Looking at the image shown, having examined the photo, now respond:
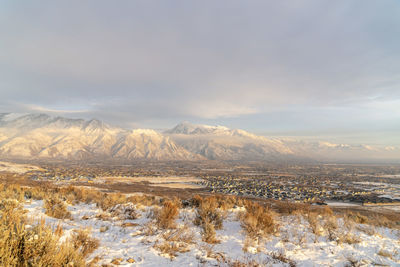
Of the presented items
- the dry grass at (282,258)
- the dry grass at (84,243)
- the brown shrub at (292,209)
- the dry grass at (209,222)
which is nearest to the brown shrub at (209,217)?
the dry grass at (209,222)

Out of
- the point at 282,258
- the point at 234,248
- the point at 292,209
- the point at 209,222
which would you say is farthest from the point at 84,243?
the point at 292,209

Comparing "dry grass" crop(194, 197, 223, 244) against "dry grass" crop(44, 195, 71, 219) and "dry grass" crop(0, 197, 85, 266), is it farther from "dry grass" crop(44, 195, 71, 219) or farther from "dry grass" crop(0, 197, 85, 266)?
"dry grass" crop(44, 195, 71, 219)

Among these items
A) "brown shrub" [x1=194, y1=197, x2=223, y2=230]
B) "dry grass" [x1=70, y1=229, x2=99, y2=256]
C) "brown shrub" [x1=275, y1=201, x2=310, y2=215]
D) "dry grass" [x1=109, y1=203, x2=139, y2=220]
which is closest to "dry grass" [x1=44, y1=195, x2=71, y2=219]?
"dry grass" [x1=109, y1=203, x2=139, y2=220]

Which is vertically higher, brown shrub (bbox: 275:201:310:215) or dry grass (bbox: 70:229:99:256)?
dry grass (bbox: 70:229:99:256)

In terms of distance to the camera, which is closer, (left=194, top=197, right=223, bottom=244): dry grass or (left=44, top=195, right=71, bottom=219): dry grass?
(left=194, top=197, right=223, bottom=244): dry grass

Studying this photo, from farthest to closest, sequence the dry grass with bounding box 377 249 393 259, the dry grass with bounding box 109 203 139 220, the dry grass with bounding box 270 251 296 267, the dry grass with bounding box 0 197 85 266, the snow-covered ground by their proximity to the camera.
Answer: the dry grass with bounding box 109 203 139 220 → the dry grass with bounding box 377 249 393 259 → the dry grass with bounding box 270 251 296 267 → the snow-covered ground → the dry grass with bounding box 0 197 85 266

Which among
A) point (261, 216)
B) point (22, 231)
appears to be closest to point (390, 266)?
point (261, 216)

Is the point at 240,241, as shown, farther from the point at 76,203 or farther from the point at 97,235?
the point at 76,203

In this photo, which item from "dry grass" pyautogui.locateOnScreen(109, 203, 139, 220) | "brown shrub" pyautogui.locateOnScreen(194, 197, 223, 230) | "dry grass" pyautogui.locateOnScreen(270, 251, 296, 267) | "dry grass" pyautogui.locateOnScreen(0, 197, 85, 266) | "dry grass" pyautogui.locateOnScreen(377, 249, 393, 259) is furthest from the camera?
"dry grass" pyautogui.locateOnScreen(109, 203, 139, 220)

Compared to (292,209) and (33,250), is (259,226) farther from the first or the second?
(292,209)
